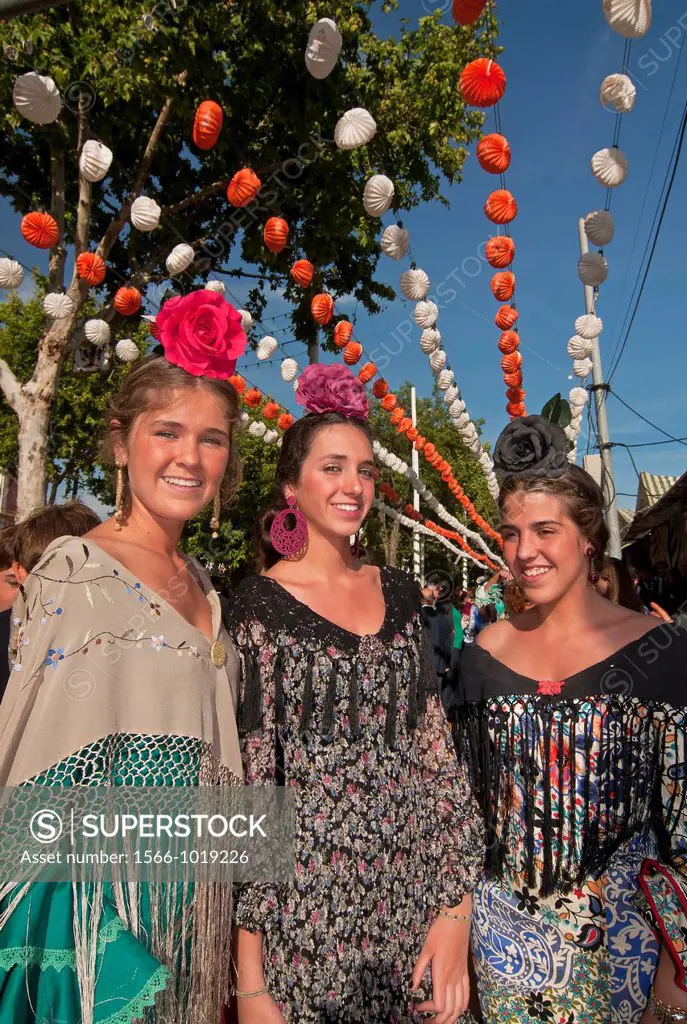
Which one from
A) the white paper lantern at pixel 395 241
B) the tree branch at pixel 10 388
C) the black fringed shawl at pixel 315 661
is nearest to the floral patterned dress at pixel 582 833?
the black fringed shawl at pixel 315 661

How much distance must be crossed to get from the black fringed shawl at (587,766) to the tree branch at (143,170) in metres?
7.77

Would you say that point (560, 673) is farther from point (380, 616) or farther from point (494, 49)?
point (494, 49)

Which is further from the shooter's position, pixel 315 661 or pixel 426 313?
pixel 426 313

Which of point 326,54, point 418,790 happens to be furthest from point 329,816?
point 326,54

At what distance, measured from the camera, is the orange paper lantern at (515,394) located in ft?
25.1

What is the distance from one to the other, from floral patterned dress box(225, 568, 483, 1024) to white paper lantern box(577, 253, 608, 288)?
452cm

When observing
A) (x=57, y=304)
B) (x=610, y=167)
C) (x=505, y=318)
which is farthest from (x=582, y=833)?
(x=57, y=304)

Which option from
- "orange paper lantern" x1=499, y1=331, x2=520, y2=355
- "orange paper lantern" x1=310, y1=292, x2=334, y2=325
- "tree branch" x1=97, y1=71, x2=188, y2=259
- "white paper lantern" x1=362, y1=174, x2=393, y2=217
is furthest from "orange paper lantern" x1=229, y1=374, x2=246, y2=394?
"tree branch" x1=97, y1=71, x2=188, y2=259

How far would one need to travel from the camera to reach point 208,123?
18.4ft

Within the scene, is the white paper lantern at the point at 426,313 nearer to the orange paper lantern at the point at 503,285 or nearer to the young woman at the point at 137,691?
the orange paper lantern at the point at 503,285

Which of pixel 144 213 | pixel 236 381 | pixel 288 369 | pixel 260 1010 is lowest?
pixel 260 1010

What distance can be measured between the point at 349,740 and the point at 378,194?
5694mm

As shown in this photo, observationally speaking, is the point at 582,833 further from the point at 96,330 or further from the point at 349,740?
the point at 96,330

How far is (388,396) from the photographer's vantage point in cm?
951
